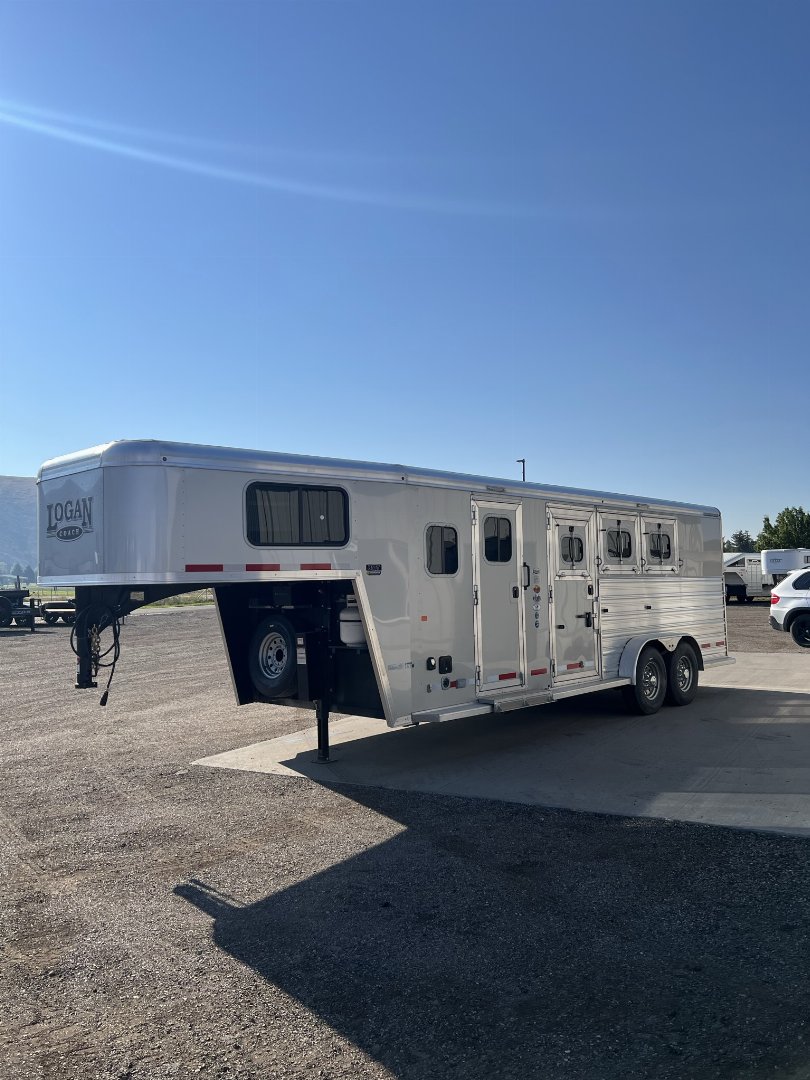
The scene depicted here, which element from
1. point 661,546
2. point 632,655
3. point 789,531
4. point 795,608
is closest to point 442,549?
point 632,655

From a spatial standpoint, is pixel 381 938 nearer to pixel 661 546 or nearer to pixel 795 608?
pixel 661 546

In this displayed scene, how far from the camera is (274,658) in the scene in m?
8.31

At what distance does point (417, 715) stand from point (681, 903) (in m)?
3.34

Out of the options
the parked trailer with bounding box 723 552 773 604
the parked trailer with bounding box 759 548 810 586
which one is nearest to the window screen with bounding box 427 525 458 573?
the parked trailer with bounding box 759 548 810 586

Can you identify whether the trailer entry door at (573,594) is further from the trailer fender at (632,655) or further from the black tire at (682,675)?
the black tire at (682,675)

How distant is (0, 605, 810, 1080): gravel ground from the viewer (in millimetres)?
3762

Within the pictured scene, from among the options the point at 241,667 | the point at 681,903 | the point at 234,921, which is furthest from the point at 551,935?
the point at 241,667

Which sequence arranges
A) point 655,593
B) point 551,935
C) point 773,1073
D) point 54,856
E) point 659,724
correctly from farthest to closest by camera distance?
point 655,593 < point 659,724 < point 54,856 < point 551,935 < point 773,1073

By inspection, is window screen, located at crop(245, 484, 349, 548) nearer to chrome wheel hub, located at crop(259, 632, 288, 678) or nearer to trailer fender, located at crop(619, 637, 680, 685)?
chrome wheel hub, located at crop(259, 632, 288, 678)

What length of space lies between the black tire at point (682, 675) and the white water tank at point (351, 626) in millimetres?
5545

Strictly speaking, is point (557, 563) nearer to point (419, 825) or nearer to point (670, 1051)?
point (419, 825)

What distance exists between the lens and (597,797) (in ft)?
25.0

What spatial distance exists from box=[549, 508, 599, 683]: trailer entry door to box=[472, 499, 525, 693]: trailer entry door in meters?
0.67

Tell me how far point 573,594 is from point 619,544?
131 cm
